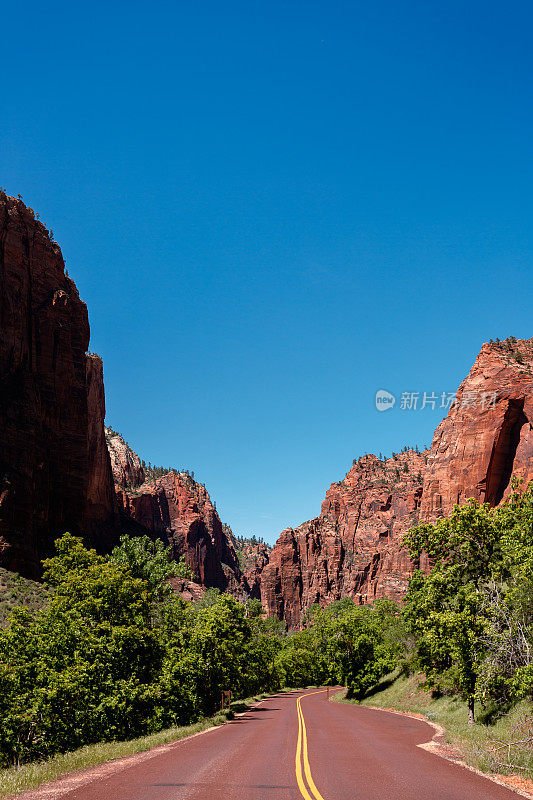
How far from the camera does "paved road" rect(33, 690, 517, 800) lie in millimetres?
9461

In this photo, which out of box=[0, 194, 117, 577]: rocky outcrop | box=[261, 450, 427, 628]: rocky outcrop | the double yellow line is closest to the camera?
the double yellow line

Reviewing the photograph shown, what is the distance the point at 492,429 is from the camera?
75.2 m

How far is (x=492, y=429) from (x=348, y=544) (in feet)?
372

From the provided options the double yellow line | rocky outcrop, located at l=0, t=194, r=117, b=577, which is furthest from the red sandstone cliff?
the double yellow line

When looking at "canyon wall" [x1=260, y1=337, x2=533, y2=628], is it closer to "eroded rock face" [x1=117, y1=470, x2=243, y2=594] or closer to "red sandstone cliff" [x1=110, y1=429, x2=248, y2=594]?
"eroded rock face" [x1=117, y1=470, x2=243, y2=594]

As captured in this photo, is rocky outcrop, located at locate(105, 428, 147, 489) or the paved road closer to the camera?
the paved road

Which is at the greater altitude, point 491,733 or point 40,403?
point 40,403

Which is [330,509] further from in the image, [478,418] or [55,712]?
[55,712]

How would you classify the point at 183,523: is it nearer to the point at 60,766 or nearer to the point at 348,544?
the point at 348,544

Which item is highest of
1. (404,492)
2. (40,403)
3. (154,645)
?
(404,492)

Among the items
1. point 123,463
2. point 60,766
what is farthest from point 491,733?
point 123,463

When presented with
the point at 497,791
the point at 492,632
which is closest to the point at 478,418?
the point at 492,632

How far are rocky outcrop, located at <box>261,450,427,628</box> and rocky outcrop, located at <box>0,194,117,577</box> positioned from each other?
98781 mm

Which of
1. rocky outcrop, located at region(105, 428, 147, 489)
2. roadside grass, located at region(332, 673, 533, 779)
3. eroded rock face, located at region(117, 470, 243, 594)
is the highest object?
rocky outcrop, located at region(105, 428, 147, 489)
